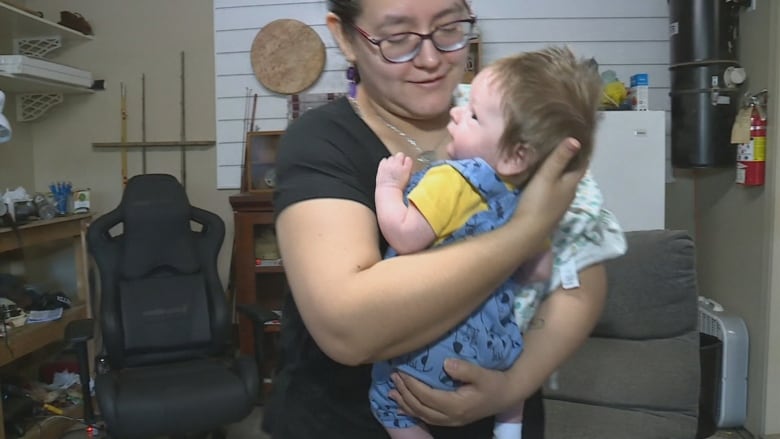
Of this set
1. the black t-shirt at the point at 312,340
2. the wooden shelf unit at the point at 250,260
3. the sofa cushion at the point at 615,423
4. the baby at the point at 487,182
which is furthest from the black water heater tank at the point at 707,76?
the black t-shirt at the point at 312,340

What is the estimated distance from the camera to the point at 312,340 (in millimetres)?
884

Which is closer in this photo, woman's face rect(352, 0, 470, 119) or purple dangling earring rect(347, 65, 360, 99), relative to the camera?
woman's face rect(352, 0, 470, 119)

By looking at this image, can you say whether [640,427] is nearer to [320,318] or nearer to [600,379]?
[600,379]

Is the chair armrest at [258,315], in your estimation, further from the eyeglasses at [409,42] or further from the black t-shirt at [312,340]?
the eyeglasses at [409,42]

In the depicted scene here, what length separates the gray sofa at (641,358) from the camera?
198cm

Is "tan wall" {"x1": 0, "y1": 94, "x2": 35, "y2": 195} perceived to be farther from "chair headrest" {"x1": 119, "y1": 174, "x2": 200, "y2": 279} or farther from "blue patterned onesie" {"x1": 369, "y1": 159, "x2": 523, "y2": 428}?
"blue patterned onesie" {"x1": 369, "y1": 159, "x2": 523, "y2": 428}

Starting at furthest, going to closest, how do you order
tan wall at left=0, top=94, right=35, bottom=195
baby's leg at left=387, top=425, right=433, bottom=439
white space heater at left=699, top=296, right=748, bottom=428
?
tan wall at left=0, top=94, right=35, bottom=195 < white space heater at left=699, top=296, right=748, bottom=428 < baby's leg at left=387, top=425, right=433, bottom=439

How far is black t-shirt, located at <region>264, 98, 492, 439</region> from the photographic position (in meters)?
0.78

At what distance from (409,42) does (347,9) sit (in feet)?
0.34

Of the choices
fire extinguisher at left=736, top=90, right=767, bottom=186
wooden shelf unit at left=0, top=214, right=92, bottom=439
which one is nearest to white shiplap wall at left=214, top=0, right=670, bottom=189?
fire extinguisher at left=736, top=90, right=767, bottom=186

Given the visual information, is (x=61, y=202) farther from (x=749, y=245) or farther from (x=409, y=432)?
(x=749, y=245)

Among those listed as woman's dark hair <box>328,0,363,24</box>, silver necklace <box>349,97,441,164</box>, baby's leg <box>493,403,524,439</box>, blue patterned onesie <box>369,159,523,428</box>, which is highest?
woman's dark hair <box>328,0,363,24</box>

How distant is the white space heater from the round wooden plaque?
7.95 feet

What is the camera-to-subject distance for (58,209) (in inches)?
119
